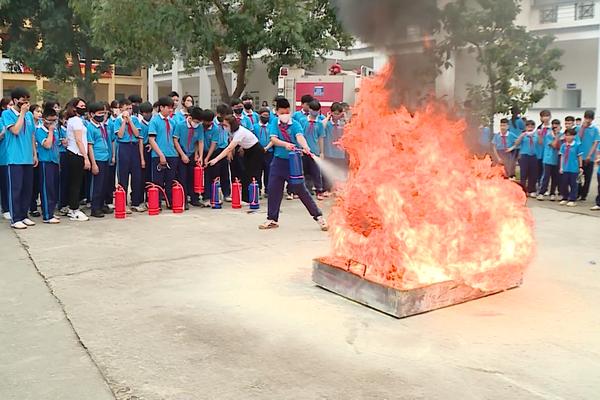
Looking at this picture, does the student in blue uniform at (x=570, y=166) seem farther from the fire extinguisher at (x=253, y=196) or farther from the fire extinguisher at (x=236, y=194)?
the fire extinguisher at (x=236, y=194)

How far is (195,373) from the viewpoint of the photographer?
354cm

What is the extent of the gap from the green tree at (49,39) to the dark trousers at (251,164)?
1432cm

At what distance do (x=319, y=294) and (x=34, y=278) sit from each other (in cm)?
266

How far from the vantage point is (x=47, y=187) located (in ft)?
26.4

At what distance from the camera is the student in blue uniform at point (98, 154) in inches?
335

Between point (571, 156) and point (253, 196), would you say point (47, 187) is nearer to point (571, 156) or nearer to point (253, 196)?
point (253, 196)

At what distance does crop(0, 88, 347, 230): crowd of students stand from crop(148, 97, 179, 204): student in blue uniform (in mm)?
15

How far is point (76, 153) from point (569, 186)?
8273 millimetres

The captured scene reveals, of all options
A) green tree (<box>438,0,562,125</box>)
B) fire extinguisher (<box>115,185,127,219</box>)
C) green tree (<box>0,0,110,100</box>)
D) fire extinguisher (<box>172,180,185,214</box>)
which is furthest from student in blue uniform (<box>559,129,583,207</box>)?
green tree (<box>0,0,110,100</box>)

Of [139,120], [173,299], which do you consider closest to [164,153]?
[139,120]

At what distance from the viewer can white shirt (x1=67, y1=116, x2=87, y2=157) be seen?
26.8ft

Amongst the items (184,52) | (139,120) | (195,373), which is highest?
(184,52)

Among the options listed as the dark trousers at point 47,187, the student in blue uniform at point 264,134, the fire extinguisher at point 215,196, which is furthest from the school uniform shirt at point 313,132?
the dark trousers at point 47,187

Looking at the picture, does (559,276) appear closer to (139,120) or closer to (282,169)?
(282,169)
